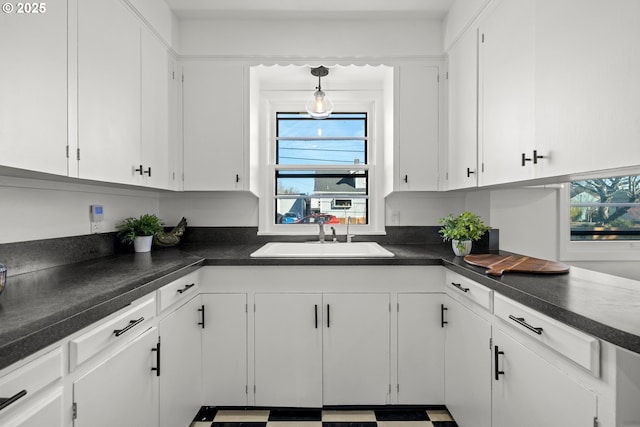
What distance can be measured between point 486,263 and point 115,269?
1.80 meters

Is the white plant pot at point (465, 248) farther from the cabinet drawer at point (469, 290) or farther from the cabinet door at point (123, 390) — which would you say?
the cabinet door at point (123, 390)

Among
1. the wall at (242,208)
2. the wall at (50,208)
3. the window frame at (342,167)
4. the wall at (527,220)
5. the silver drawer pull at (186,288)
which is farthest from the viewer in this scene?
the window frame at (342,167)

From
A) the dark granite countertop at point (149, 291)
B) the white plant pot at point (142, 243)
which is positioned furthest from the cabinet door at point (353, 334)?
the white plant pot at point (142, 243)

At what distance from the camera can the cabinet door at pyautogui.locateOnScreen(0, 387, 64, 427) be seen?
79cm

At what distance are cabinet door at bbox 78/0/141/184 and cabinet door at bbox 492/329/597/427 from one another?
6.24 ft

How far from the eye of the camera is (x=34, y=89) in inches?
47.3

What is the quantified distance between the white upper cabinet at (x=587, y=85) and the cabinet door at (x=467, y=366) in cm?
80

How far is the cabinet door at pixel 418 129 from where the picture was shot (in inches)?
93.5

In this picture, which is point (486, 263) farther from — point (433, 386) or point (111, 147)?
point (111, 147)

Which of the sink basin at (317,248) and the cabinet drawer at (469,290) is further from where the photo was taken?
the sink basin at (317,248)

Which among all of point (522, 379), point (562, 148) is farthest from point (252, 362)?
point (562, 148)

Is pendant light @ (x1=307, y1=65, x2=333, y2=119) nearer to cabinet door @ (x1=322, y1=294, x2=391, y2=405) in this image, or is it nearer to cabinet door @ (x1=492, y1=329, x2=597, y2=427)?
cabinet door @ (x1=322, y1=294, x2=391, y2=405)

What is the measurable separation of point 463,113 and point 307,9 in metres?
1.21

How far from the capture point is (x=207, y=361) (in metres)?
2.00
